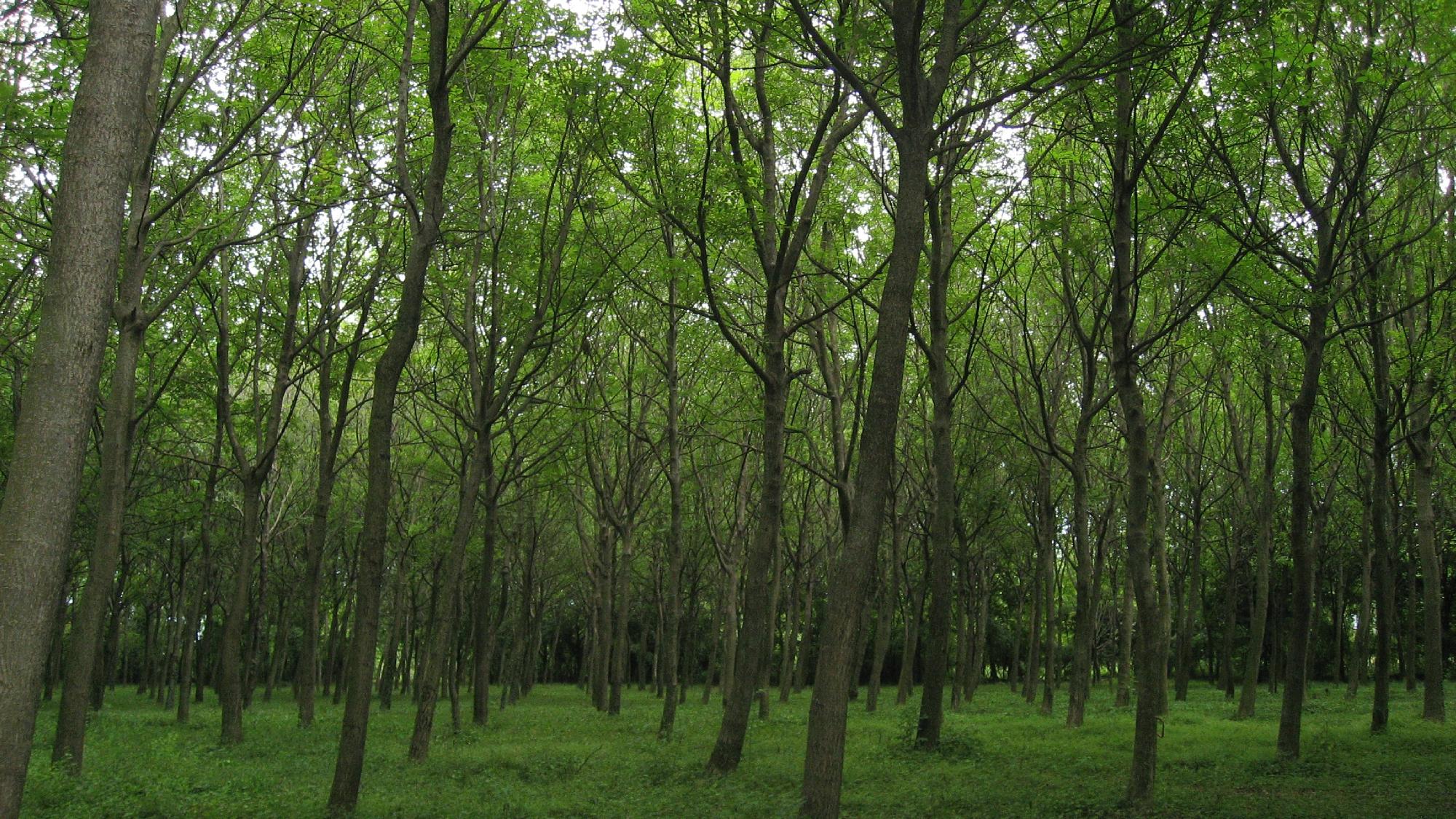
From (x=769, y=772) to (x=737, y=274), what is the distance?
11.1 meters

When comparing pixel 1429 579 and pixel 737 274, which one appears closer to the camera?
pixel 1429 579

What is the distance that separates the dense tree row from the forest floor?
2.53ft

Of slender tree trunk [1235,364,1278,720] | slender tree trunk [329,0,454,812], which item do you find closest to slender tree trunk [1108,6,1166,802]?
slender tree trunk [329,0,454,812]

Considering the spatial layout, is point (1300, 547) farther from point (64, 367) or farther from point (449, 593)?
point (64, 367)

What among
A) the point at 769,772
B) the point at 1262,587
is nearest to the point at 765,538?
the point at 769,772

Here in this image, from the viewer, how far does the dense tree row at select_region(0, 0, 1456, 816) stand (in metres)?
7.83

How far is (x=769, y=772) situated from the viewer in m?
12.6

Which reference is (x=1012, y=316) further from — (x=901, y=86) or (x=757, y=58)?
(x=901, y=86)

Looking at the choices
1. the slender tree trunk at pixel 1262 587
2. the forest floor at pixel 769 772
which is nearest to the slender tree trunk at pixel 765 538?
the forest floor at pixel 769 772

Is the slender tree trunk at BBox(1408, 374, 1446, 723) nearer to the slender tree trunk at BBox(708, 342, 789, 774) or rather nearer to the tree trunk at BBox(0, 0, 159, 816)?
the slender tree trunk at BBox(708, 342, 789, 774)

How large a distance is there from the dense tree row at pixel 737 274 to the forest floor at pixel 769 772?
30.4 inches

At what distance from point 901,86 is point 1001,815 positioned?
6.98 meters

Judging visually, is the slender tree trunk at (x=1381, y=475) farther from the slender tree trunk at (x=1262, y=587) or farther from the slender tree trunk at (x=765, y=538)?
the slender tree trunk at (x=765, y=538)

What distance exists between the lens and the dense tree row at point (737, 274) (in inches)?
308
